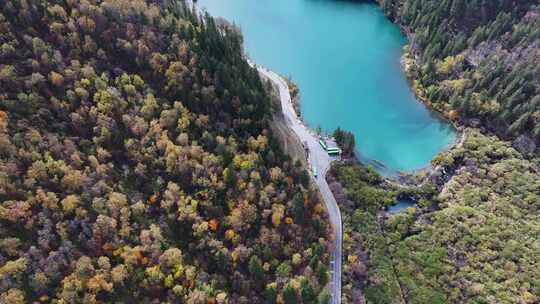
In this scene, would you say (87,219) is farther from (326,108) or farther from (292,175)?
(326,108)

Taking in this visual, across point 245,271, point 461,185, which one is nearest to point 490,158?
point 461,185

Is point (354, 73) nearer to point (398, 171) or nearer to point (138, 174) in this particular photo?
point (398, 171)

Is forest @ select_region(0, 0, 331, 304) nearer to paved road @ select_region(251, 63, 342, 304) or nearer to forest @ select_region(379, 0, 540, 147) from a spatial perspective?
paved road @ select_region(251, 63, 342, 304)

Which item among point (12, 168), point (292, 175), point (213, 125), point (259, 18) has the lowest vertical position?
point (12, 168)

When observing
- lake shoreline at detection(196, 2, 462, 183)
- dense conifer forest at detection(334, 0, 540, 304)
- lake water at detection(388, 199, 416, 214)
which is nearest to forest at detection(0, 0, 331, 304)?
dense conifer forest at detection(334, 0, 540, 304)

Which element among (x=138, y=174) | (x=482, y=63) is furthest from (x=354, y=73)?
(x=138, y=174)

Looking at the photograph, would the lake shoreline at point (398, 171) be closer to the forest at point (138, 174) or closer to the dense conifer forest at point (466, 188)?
the dense conifer forest at point (466, 188)
